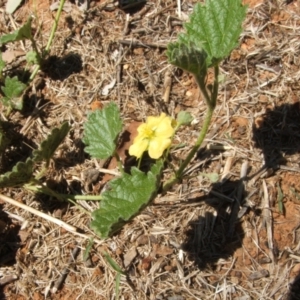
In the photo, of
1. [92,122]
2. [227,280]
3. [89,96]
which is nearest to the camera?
[227,280]

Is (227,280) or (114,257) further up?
(114,257)

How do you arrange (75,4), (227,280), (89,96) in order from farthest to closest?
1. (75,4)
2. (89,96)
3. (227,280)

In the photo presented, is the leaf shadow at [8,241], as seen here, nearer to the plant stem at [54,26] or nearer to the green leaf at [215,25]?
the plant stem at [54,26]

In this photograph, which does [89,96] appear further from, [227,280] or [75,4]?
[227,280]

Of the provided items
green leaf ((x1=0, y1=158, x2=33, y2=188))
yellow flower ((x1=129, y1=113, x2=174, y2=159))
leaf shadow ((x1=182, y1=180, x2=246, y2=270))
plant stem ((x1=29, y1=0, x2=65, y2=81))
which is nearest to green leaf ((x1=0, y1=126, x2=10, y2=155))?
green leaf ((x1=0, y1=158, x2=33, y2=188))

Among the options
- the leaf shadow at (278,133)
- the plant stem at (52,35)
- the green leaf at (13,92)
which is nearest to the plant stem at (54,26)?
the plant stem at (52,35)

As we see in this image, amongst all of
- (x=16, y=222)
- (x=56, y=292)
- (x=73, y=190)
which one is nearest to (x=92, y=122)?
(x=73, y=190)

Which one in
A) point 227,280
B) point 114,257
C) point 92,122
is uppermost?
point 92,122

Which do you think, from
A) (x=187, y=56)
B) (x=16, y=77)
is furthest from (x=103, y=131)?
(x=187, y=56)
